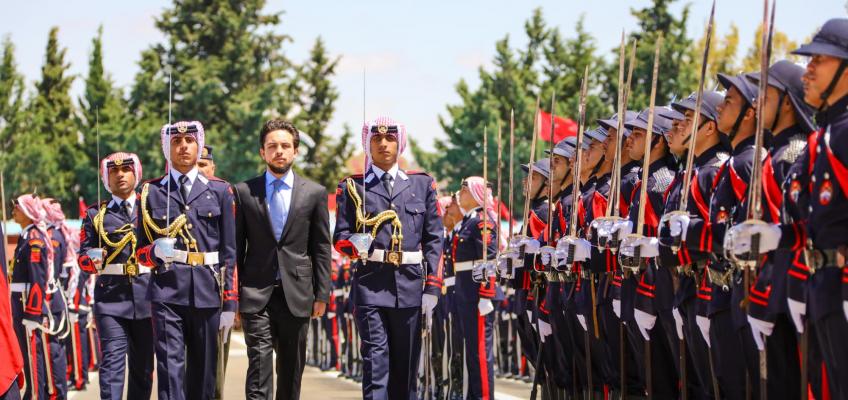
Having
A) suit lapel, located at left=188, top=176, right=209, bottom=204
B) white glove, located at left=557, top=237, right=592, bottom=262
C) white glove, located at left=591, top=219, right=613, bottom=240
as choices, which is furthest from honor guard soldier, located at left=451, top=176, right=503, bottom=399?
white glove, located at left=591, top=219, right=613, bottom=240

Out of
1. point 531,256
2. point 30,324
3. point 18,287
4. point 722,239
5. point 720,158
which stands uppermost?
point 720,158

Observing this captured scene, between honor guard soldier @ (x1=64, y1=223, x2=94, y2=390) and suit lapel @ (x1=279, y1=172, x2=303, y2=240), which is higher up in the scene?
suit lapel @ (x1=279, y1=172, x2=303, y2=240)

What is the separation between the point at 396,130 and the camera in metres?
10.5

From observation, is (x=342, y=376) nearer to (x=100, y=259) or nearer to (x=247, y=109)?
(x=100, y=259)

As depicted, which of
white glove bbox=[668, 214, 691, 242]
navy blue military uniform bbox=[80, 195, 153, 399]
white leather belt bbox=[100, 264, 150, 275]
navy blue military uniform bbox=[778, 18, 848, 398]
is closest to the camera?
navy blue military uniform bbox=[778, 18, 848, 398]

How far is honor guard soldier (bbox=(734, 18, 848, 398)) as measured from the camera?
5.71 meters

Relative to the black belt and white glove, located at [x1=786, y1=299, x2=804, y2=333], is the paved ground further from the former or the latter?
the black belt

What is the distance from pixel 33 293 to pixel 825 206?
9.64 m

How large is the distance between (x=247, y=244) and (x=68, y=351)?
933 cm

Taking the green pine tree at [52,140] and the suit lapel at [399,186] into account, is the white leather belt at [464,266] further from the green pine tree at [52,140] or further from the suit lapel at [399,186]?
the green pine tree at [52,140]

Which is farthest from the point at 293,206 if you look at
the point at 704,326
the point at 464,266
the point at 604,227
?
the point at 464,266

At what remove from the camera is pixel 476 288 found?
13359 mm

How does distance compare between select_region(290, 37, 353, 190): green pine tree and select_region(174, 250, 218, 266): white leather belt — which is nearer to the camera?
select_region(174, 250, 218, 266): white leather belt

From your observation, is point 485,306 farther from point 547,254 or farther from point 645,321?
point 645,321
